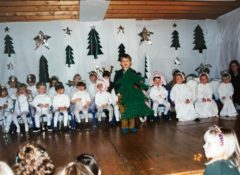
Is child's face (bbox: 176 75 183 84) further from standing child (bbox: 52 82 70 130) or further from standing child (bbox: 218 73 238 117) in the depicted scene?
standing child (bbox: 52 82 70 130)

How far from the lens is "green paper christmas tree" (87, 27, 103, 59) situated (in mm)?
8484

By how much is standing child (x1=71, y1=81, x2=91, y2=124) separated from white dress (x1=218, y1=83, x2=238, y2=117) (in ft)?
11.0

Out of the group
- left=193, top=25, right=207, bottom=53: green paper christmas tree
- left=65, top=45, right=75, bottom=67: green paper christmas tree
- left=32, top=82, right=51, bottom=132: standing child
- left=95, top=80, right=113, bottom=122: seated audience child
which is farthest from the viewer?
left=193, top=25, right=207, bottom=53: green paper christmas tree

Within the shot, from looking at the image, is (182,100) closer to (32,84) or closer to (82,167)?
(32,84)

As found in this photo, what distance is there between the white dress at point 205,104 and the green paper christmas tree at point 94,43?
3.06 meters

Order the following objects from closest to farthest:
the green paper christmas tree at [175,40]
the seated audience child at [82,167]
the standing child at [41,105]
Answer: the seated audience child at [82,167], the standing child at [41,105], the green paper christmas tree at [175,40]

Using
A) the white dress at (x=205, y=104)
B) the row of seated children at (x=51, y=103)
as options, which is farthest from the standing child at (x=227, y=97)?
the row of seated children at (x=51, y=103)

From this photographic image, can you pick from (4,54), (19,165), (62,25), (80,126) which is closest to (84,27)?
(62,25)

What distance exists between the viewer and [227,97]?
287 inches

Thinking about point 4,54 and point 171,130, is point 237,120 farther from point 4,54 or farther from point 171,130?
point 4,54

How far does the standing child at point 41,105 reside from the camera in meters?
6.97

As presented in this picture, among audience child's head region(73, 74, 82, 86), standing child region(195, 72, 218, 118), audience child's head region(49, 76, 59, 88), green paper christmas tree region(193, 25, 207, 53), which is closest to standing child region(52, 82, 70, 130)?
audience child's head region(49, 76, 59, 88)

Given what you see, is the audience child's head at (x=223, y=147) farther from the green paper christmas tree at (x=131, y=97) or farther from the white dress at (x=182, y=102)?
the white dress at (x=182, y=102)

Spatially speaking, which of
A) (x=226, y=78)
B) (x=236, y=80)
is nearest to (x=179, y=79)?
(x=226, y=78)
